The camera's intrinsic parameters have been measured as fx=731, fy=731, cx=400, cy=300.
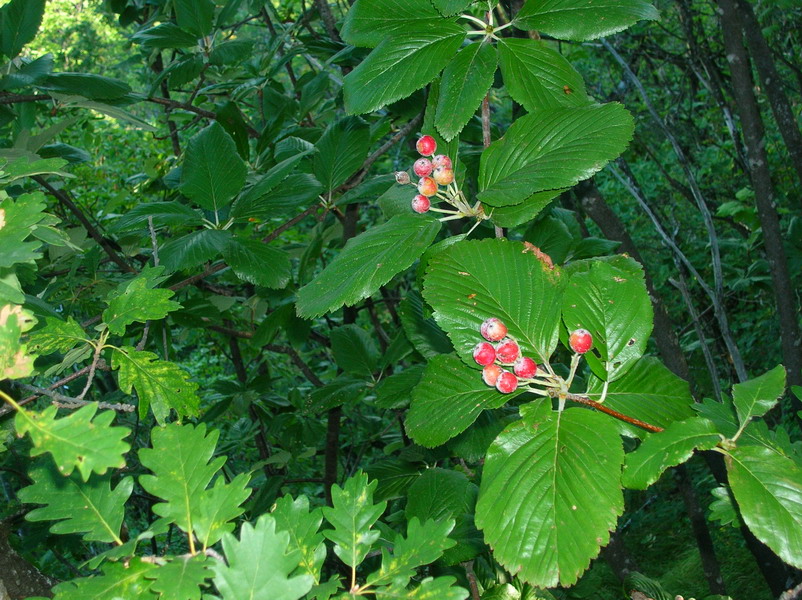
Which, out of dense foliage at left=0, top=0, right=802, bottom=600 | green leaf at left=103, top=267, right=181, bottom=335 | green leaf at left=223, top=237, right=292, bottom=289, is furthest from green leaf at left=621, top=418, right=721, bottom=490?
green leaf at left=223, top=237, right=292, bottom=289

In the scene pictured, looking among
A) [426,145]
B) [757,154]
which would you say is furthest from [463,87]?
[757,154]

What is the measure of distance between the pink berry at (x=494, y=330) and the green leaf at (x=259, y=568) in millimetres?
293

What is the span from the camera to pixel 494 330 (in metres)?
0.77

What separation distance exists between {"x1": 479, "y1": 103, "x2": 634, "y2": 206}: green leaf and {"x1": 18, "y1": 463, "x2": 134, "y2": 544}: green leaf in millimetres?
520

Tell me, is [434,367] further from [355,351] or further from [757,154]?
[757,154]

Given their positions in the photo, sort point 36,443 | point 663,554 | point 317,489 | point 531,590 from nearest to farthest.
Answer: point 36,443 < point 531,590 < point 663,554 < point 317,489

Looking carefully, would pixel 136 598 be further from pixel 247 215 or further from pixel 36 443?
pixel 247 215

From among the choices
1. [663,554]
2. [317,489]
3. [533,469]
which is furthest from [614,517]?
[317,489]

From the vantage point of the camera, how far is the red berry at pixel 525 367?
0.76 m

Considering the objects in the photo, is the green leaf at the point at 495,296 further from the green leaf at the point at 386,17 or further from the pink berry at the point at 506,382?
the green leaf at the point at 386,17

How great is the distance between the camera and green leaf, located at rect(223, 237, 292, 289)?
1.35 meters

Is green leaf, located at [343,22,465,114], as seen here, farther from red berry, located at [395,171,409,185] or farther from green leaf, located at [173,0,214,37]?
green leaf, located at [173,0,214,37]

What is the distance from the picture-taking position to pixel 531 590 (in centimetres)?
107

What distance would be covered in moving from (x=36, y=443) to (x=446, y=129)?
1.84 ft
